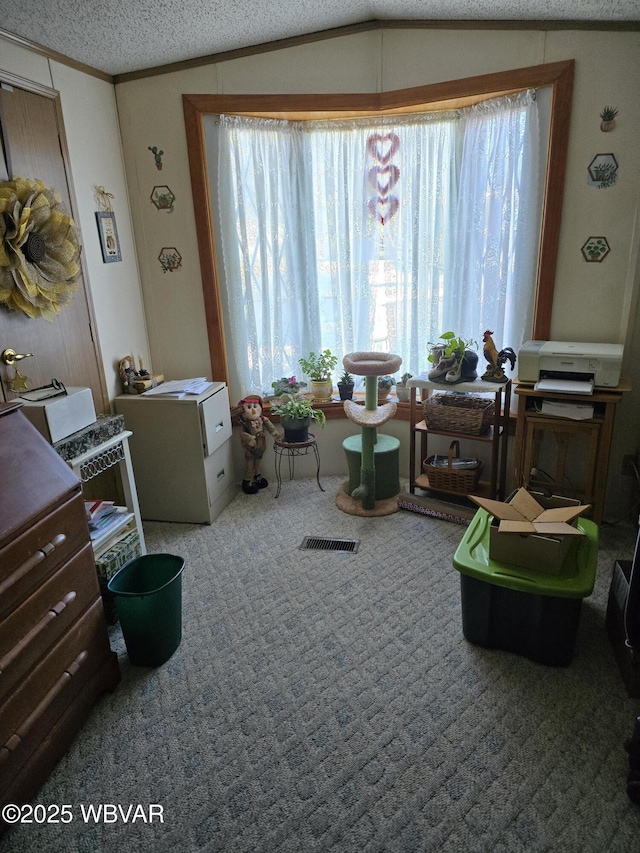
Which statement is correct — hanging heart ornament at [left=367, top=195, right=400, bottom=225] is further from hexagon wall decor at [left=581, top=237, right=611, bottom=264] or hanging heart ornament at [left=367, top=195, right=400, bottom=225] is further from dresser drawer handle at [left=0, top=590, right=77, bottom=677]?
dresser drawer handle at [left=0, top=590, right=77, bottom=677]

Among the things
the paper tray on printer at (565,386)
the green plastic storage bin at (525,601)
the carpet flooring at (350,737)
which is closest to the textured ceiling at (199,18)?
the paper tray on printer at (565,386)

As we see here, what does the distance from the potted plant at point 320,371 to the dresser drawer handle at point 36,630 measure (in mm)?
2066

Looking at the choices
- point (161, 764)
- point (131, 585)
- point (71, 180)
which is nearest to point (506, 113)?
point (71, 180)

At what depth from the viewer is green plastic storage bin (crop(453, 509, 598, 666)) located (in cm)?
182

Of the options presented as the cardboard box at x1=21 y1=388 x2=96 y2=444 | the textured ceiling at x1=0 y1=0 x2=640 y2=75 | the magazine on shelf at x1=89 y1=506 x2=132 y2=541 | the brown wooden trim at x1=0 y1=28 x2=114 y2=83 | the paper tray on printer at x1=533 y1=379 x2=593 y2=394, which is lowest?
the magazine on shelf at x1=89 y1=506 x2=132 y2=541

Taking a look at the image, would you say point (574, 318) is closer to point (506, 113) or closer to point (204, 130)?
point (506, 113)

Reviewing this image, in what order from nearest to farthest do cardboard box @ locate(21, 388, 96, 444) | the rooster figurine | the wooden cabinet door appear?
cardboard box @ locate(21, 388, 96, 444), the wooden cabinet door, the rooster figurine

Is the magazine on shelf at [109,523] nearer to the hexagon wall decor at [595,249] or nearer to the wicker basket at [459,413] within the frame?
the wicker basket at [459,413]

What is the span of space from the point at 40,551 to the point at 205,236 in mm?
2131

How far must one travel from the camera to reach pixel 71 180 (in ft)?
8.44

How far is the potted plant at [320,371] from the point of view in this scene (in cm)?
343

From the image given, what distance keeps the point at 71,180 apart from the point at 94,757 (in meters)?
2.43

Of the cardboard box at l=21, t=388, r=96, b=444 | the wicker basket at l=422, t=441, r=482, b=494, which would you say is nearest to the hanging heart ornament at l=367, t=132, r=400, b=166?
the wicker basket at l=422, t=441, r=482, b=494

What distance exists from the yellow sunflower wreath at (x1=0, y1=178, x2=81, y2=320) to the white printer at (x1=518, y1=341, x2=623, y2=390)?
2142mm
